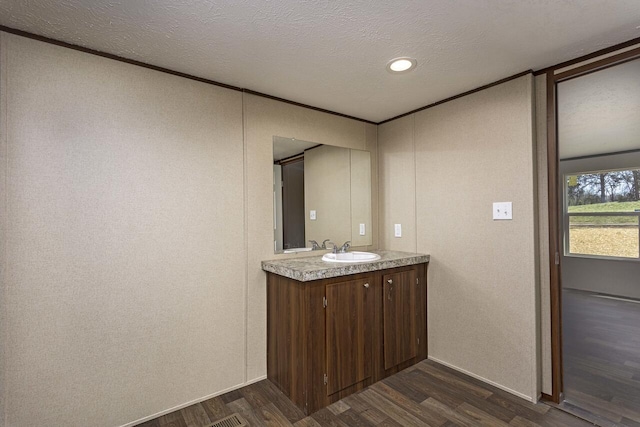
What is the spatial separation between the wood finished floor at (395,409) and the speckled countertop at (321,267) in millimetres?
866

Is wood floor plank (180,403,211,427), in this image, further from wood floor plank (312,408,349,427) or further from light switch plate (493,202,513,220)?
light switch plate (493,202,513,220)

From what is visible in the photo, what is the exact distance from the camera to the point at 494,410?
1.97 meters

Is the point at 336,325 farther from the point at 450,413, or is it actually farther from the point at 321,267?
the point at 450,413

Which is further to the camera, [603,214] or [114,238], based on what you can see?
[603,214]

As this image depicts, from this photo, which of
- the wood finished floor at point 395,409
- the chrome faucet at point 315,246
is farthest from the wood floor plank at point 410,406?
the chrome faucet at point 315,246

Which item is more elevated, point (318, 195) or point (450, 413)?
point (318, 195)

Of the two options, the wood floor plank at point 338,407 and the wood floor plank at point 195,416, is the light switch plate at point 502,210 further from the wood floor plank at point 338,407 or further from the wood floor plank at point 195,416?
the wood floor plank at point 195,416

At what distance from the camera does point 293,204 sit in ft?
8.59

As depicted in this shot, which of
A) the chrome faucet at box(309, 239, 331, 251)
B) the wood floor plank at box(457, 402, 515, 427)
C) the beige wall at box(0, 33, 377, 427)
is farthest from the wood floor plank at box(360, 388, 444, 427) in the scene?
the chrome faucet at box(309, 239, 331, 251)

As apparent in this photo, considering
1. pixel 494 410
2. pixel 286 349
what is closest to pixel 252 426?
pixel 286 349

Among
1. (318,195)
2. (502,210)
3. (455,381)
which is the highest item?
(318,195)

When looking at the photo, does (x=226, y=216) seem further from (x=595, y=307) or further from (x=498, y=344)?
(x=595, y=307)

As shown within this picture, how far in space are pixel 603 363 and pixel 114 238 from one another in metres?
3.80

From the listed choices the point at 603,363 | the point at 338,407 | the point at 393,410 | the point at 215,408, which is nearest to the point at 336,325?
the point at 338,407
